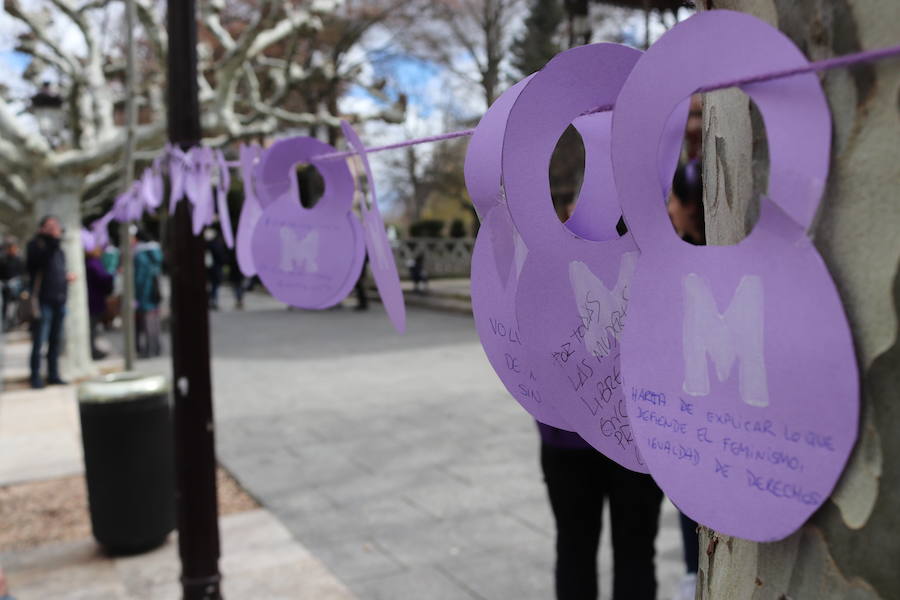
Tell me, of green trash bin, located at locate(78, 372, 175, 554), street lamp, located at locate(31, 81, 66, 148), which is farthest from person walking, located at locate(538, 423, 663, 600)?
street lamp, located at locate(31, 81, 66, 148)

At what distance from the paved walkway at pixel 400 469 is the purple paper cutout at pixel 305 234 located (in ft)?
7.78

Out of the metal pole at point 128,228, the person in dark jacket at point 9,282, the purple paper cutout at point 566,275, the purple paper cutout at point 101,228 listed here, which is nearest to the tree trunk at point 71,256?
the purple paper cutout at point 101,228

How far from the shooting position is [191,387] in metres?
3.34

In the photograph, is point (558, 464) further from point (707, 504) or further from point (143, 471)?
point (143, 471)

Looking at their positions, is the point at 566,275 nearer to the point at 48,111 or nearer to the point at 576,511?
the point at 576,511

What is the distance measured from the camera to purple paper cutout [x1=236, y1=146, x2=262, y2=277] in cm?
192

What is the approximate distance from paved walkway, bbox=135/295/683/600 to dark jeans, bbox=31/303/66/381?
1462 mm

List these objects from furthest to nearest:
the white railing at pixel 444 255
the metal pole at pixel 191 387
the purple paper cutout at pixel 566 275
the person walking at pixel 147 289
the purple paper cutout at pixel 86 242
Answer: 1. the white railing at pixel 444 255
2. the person walking at pixel 147 289
3. the purple paper cutout at pixel 86 242
4. the metal pole at pixel 191 387
5. the purple paper cutout at pixel 566 275

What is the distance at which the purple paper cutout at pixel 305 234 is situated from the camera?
1554 millimetres

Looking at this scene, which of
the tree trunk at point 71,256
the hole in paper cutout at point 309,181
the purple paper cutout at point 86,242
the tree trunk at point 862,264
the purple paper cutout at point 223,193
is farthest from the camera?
the tree trunk at point 71,256

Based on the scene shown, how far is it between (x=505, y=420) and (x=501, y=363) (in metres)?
5.92

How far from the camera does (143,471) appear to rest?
14.3 ft

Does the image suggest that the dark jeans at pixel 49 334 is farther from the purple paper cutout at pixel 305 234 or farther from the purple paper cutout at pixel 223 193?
the purple paper cutout at pixel 305 234

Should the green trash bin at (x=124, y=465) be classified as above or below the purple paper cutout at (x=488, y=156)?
below
